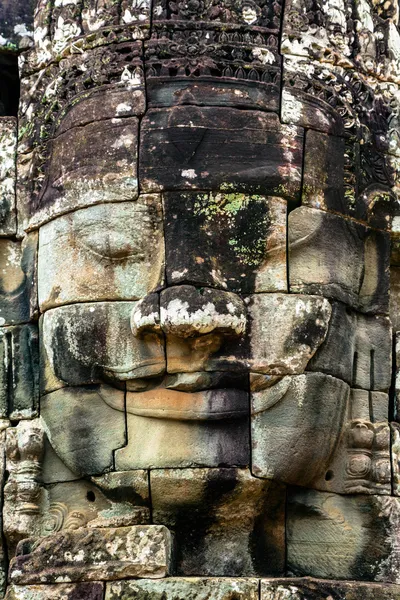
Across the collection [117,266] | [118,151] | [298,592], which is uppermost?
[118,151]

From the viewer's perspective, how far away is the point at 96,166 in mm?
11992

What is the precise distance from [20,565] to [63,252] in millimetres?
2121

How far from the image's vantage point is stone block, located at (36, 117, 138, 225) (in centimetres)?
1192

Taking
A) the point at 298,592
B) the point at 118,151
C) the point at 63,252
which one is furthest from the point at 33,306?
the point at 298,592

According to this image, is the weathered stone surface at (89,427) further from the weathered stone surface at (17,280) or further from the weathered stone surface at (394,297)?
the weathered stone surface at (394,297)

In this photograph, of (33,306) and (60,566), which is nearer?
(60,566)

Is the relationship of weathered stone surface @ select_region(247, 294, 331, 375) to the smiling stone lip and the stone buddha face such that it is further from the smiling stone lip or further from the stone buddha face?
the smiling stone lip

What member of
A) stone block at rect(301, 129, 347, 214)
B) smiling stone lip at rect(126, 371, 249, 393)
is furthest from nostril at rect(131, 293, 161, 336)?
stone block at rect(301, 129, 347, 214)

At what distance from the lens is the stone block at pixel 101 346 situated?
1167 cm

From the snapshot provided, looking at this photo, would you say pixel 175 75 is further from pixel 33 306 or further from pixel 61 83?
pixel 33 306

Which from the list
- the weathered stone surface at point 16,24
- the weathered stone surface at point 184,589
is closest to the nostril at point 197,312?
the weathered stone surface at point 184,589

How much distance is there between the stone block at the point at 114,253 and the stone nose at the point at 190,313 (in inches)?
9.3

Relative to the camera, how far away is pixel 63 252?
12.1m

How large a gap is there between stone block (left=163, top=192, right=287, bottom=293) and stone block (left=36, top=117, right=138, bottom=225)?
0.35m
